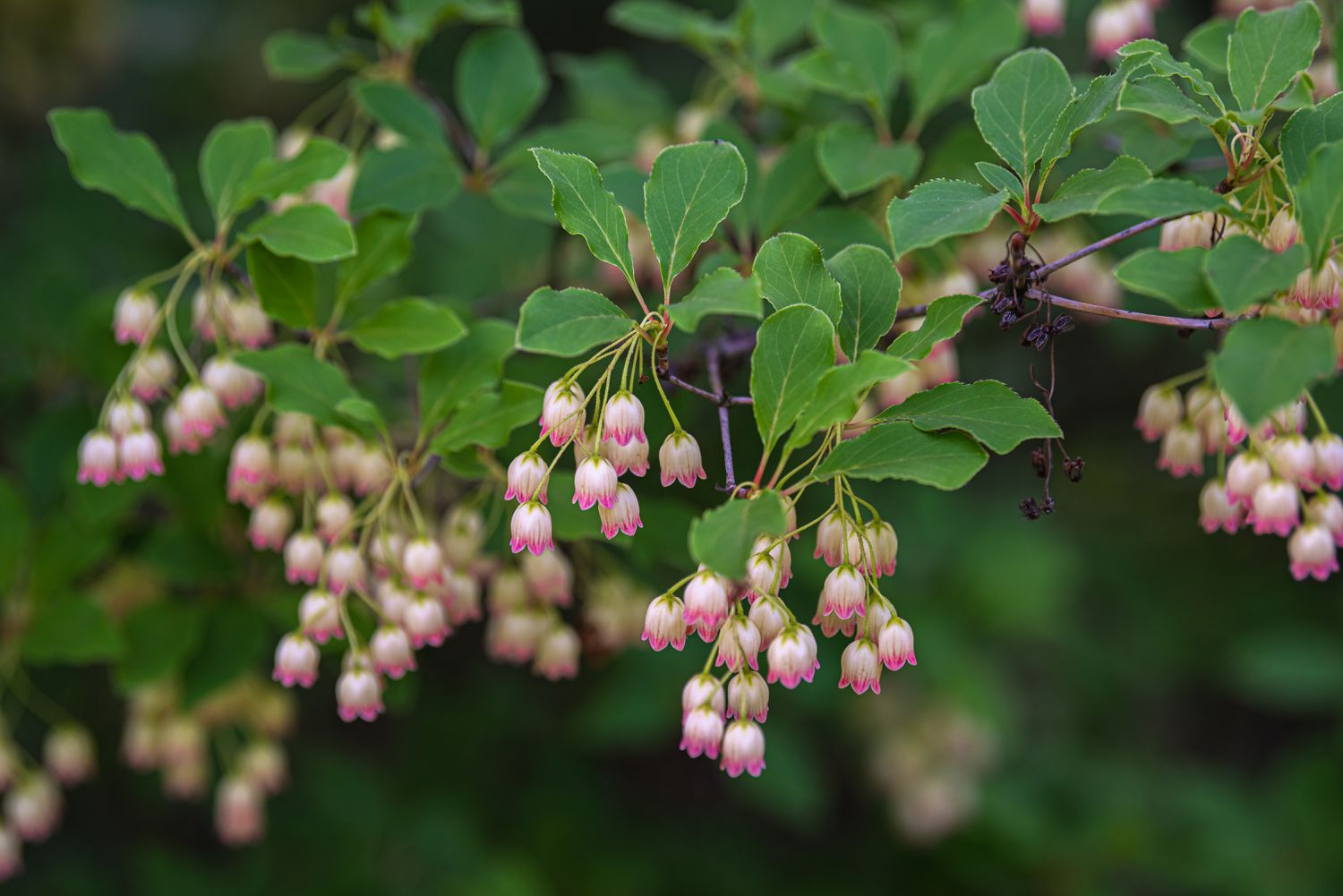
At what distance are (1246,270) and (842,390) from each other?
470 millimetres

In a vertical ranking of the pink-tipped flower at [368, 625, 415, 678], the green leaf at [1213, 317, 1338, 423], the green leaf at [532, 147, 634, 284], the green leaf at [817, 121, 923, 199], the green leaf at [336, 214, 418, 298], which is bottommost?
the pink-tipped flower at [368, 625, 415, 678]

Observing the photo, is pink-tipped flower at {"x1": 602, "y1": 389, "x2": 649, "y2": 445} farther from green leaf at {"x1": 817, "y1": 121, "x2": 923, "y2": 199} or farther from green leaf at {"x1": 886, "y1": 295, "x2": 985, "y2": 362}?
green leaf at {"x1": 817, "y1": 121, "x2": 923, "y2": 199}

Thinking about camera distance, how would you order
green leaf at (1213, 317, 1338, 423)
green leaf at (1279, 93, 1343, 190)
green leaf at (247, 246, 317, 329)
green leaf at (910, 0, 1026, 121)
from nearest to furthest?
green leaf at (1213, 317, 1338, 423) → green leaf at (1279, 93, 1343, 190) → green leaf at (247, 246, 317, 329) → green leaf at (910, 0, 1026, 121)

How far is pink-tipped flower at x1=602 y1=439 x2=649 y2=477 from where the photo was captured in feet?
4.73

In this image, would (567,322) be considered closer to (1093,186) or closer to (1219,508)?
(1093,186)

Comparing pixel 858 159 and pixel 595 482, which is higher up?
pixel 858 159

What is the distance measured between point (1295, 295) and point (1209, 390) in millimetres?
377

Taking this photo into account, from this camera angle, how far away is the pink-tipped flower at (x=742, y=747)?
142 cm

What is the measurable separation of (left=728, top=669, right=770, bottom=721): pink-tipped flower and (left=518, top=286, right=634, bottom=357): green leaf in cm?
47

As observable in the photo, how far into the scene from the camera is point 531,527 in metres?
1.47

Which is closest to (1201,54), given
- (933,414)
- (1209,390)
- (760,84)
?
(1209,390)

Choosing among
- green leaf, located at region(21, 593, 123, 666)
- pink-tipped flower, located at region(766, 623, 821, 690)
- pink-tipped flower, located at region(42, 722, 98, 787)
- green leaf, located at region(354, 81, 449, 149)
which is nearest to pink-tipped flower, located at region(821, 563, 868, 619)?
pink-tipped flower, located at region(766, 623, 821, 690)

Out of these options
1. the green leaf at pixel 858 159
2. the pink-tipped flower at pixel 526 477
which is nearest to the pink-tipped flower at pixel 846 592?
the pink-tipped flower at pixel 526 477

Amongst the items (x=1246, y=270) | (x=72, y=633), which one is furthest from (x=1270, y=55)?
(x=72, y=633)
